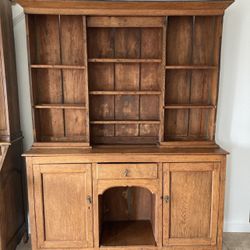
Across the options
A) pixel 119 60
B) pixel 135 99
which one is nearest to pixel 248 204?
pixel 135 99

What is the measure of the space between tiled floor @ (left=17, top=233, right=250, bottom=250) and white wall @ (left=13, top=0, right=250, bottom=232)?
7 cm

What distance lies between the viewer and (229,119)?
7.87 ft

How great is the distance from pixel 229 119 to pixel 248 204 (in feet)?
3.08

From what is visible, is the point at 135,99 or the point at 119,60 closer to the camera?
the point at 119,60

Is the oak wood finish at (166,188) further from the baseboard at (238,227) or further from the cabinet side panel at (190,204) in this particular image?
the baseboard at (238,227)

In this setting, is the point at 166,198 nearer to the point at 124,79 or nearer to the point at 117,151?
the point at 117,151


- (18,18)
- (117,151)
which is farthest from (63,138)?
(18,18)

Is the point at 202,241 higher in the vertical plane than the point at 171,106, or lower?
lower

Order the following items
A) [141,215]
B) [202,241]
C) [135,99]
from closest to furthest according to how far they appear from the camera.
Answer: [202,241]
[135,99]
[141,215]

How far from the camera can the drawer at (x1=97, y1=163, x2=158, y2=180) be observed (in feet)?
6.43

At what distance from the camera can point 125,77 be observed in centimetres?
227

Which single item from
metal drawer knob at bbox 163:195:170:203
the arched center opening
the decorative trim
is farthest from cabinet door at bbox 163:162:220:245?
the decorative trim

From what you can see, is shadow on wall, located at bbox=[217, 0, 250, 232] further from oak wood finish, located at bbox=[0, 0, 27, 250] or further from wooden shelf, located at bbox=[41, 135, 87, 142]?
oak wood finish, located at bbox=[0, 0, 27, 250]

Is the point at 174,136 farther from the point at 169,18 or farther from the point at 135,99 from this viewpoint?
the point at 169,18
